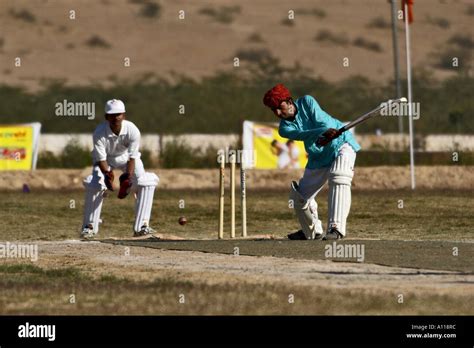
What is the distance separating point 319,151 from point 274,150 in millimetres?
22362

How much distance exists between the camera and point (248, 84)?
76.9m

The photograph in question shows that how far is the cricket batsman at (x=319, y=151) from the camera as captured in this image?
19.7m

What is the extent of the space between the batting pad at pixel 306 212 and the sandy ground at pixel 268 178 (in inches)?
734

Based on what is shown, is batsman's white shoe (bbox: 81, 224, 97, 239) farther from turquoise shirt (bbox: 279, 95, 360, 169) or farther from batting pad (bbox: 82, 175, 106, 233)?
turquoise shirt (bbox: 279, 95, 360, 169)

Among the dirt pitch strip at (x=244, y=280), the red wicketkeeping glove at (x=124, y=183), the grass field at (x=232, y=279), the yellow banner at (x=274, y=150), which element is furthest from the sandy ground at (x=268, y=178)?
the dirt pitch strip at (x=244, y=280)

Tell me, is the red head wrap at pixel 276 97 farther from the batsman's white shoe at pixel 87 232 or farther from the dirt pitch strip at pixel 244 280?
the batsman's white shoe at pixel 87 232

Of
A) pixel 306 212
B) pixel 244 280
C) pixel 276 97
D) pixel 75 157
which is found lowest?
pixel 244 280

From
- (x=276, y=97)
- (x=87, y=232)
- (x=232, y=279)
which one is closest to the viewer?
(x=232, y=279)

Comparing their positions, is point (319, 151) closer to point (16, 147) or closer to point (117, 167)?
point (117, 167)

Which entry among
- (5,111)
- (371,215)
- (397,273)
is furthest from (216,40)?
(397,273)

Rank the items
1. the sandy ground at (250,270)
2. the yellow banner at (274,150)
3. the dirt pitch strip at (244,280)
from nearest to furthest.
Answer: the dirt pitch strip at (244,280) < the sandy ground at (250,270) < the yellow banner at (274,150)

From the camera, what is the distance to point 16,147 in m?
43.9

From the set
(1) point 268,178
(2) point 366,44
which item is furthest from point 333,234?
(2) point 366,44

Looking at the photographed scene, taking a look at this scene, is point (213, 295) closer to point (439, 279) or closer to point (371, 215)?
point (439, 279)
